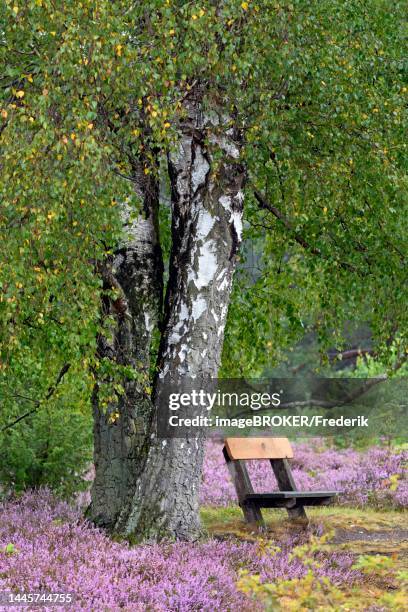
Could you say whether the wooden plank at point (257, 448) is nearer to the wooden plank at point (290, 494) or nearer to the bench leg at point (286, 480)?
the bench leg at point (286, 480)

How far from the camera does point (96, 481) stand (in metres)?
10.2

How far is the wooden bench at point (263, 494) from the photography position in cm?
1070

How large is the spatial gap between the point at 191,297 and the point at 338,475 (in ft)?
23.9

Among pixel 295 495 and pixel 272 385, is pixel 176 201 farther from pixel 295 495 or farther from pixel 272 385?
pixel 272 385

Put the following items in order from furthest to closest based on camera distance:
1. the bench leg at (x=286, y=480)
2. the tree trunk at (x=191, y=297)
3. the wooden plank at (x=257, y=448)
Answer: the bench leg at (x=286, y=480), the wooden plank at (x=257, y=448), the tree trunk at (x=191, y=297)

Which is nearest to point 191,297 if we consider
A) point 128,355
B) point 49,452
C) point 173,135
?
point 128,355

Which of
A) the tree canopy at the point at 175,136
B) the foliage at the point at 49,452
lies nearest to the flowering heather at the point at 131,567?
the tree canopy at the point at 175,136

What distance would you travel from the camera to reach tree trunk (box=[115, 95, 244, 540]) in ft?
30.6

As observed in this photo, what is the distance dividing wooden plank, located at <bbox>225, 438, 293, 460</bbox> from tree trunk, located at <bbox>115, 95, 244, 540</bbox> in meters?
1.78

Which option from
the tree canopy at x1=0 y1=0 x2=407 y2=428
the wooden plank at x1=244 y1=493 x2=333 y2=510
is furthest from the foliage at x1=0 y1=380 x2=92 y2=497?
the wooden plank at x1=244 y1=493 x2=333 y2=510

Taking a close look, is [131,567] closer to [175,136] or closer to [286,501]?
[286,501]

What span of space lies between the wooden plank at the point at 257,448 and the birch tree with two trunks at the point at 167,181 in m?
1.71

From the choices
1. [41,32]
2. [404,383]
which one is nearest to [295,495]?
[41,32]

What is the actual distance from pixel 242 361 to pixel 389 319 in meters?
3.13
